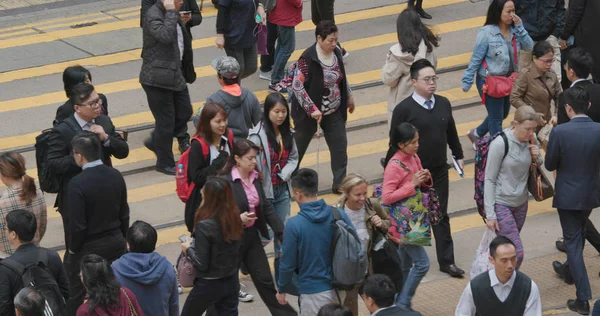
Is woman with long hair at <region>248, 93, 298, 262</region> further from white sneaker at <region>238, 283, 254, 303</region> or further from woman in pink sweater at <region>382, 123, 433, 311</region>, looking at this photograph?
woman in pink sweater at <region>382, 123, 433, 311</region>

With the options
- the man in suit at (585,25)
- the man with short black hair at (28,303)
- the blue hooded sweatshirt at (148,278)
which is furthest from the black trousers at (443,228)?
the man with short black hair at (28,303)

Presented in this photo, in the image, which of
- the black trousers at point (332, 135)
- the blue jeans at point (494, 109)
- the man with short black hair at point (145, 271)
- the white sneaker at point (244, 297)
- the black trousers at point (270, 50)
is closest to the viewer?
the man with short black hair at point (145, 271)

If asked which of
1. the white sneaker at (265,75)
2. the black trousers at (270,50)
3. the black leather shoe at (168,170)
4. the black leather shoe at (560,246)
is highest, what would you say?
the black trousers at (270,50)

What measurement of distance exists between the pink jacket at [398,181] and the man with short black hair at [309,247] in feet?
3.62

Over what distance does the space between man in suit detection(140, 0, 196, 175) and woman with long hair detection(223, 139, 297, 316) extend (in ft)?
10.4

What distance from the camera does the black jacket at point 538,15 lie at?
566 inches

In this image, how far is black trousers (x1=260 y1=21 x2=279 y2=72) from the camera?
1576 cm

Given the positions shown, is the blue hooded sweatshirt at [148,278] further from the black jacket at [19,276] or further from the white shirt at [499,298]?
the white shirt at [499,298]

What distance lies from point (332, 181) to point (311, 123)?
0.99m

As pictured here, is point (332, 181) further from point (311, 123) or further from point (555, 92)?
point (555, 92)

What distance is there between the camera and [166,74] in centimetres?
1294

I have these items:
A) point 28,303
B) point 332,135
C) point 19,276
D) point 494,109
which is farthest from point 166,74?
point 28,303

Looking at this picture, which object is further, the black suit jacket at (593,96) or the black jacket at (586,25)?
the black jacket at (586,25)

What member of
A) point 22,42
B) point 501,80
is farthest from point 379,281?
point 22,42
